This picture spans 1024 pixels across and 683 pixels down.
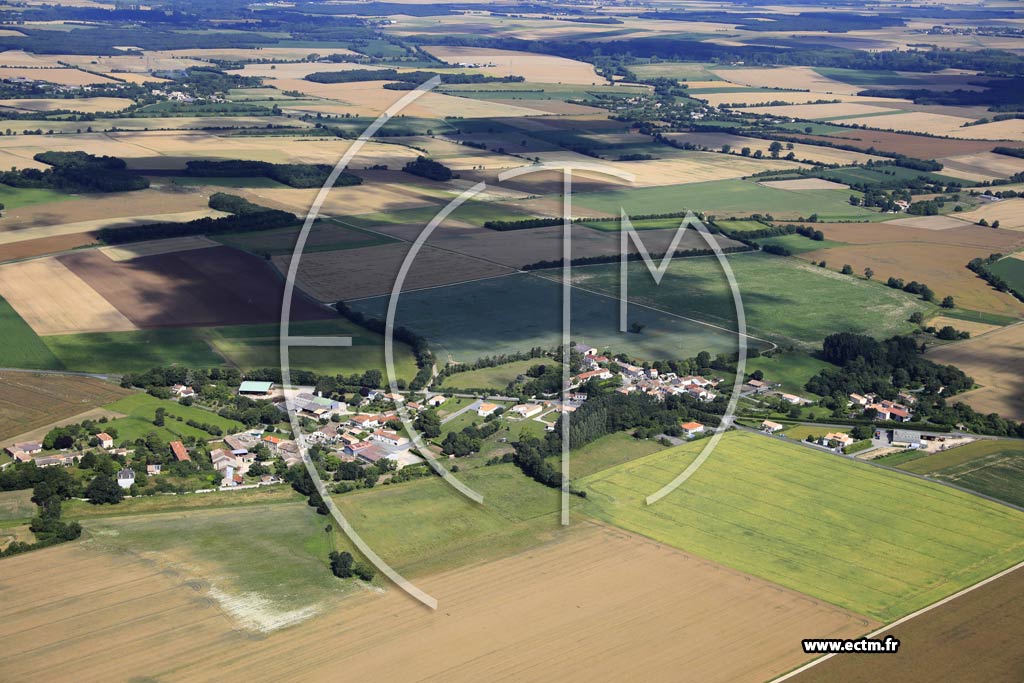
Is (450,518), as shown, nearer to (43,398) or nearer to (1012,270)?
(43,398)

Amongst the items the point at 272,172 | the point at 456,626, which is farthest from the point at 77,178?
the point at 456,626

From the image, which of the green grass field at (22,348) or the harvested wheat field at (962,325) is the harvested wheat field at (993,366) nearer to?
the harvested wheat field at (962,325)

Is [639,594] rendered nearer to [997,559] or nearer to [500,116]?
[997,559]

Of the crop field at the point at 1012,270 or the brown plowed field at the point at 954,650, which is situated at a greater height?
the crop field at the point at 1012,270

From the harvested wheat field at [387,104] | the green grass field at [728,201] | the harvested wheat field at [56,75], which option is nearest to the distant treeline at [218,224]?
the green grass field at [728,201]

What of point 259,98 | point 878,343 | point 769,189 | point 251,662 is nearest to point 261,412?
point 251,662

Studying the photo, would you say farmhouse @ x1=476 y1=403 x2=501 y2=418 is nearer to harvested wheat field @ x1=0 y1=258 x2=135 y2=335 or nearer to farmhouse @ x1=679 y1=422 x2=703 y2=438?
farmhouse @ x1=679 y1=422 x2=703 y2=438
